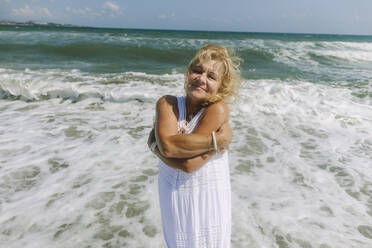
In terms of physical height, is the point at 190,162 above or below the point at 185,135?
below

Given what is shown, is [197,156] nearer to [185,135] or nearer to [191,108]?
[185,135]

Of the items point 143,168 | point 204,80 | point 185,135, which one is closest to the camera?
point 185,135

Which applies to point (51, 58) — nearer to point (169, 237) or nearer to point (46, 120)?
point (46, 120)

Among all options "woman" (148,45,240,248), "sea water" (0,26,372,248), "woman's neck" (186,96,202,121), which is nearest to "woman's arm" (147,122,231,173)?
"woman" (148,45,240,248)

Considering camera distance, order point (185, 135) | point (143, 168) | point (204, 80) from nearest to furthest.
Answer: point (185, 135) → point (204, 80) → point (143, 168)

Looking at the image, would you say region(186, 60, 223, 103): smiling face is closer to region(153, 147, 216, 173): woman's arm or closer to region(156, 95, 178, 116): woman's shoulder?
region(156, 95, 178, 116): woman's shoulder

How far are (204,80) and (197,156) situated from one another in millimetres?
476

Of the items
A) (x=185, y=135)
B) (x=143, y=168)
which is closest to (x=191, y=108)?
(x=185, y=135)

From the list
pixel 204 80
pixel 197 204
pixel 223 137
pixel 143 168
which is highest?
pixel 204 80

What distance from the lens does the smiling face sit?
1.71 metres

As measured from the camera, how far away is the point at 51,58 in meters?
15.6

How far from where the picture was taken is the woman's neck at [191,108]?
69.2 inches

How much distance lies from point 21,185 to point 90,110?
3257 mm

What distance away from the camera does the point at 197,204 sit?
160 centimetres
